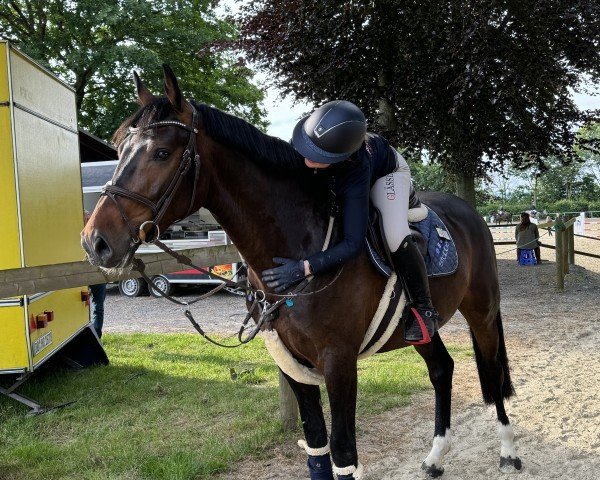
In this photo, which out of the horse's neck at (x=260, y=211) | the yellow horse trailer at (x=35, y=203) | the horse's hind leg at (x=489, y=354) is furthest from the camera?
the yellow horse trailer at (x=35, y=203)

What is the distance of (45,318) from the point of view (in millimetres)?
5305

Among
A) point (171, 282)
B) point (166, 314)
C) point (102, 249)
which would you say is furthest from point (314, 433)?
point (171, 282)

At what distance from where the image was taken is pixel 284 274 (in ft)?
8.39

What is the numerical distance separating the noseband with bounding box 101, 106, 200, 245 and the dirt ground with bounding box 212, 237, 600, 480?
2209mm

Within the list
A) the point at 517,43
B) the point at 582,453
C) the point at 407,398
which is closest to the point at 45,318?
the point at 407,398

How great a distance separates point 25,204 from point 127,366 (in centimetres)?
264

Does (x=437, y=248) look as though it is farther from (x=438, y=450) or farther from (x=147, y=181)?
(x=147, y=181)

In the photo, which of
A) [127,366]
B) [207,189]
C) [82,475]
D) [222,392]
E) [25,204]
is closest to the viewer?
[207,189]

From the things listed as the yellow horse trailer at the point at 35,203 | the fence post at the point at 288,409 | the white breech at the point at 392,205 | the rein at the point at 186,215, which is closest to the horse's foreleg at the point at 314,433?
the rein at the point at 186,215

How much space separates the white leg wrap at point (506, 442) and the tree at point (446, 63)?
7395 millimetres

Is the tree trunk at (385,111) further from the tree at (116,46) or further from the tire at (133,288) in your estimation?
the tire at (133,288)

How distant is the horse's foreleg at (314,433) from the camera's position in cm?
291

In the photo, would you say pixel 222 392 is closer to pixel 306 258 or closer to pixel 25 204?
pixel 25 204

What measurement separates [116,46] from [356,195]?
17.3 meters
